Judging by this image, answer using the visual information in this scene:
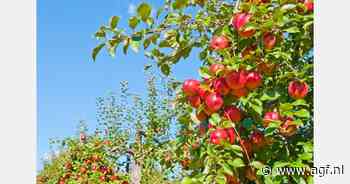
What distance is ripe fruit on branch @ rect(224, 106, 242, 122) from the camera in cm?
112

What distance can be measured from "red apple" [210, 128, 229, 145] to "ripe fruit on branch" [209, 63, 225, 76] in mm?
112

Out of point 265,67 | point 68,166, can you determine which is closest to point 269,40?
point 265,67

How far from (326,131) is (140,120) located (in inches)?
220

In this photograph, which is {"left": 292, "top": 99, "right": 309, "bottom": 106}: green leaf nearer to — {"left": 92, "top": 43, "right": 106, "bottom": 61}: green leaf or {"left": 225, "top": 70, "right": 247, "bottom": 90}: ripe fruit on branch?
{"left": 225, "top": 70, "right": 247, "bottom": 90}: ripe fruit on branch

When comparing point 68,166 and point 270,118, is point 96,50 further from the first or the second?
point 68,166

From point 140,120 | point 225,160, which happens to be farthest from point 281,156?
point 140,120

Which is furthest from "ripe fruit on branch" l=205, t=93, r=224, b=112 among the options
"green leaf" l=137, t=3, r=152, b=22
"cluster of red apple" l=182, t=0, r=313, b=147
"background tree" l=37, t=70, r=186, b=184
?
"background tree" l=37, t=70, r=186, b=184

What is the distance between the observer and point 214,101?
3.60ft

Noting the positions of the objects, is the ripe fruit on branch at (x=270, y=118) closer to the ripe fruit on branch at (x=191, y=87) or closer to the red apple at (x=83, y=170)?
the ripe fruit on branch at (x=191, y=87)

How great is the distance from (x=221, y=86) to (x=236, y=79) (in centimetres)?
4

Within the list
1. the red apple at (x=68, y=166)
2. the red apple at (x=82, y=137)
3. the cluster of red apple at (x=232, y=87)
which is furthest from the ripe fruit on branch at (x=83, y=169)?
the cluster of red apple at (x=232, y=87)

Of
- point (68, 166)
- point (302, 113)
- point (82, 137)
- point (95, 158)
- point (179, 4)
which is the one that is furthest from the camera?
point (82, 137)
